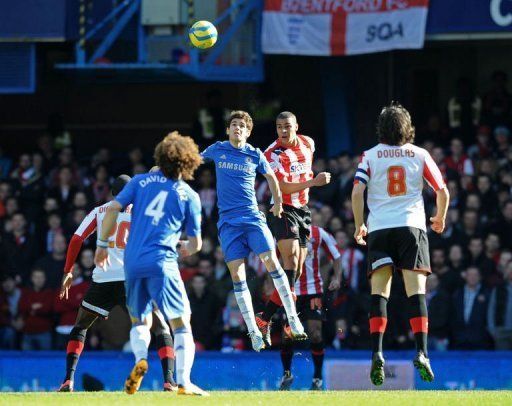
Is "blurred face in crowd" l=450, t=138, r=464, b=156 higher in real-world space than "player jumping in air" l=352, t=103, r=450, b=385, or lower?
higher

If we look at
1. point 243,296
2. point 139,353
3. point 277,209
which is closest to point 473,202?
point 243,296

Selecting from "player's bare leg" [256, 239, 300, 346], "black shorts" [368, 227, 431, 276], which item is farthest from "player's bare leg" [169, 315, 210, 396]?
"player's bare leg" [256, 239, 300, 346]

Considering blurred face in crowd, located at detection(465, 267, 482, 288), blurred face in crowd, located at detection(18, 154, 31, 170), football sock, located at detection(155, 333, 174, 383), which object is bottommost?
football sock, located at detection(155, 333, 174, 383)

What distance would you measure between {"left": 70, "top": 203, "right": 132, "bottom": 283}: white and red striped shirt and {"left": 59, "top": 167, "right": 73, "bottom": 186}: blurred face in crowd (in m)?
7.92

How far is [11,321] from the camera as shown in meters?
21.4

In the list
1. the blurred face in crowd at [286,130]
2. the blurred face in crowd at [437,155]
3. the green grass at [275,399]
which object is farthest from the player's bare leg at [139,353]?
the blurred face in crowd at [437,155]

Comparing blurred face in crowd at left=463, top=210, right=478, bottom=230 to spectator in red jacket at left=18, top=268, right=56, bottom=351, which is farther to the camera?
spectator in red jacket at left=18, top=268, right=56, bottom=351

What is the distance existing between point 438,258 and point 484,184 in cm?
154

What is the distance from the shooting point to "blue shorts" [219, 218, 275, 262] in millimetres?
14562

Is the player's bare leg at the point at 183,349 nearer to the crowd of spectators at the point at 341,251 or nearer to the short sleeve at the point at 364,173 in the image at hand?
the short sleeve at the point at 364,173

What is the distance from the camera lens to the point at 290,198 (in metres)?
15.4

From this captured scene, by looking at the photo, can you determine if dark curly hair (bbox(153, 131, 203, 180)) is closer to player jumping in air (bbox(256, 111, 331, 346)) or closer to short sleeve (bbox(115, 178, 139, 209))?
short sleeve (bbox(115, 178, 139, 209))

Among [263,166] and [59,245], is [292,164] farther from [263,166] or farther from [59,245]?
[59,245]

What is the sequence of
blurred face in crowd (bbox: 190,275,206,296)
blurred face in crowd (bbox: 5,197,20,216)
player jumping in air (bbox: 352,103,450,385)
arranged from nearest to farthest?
1. player jumping in air (bbox: 352,103,450,385)
2. blurred face in crowd (bbox: 190,275,206,296)
3. blurred face in crowd (bbox: 5,197,20,216)
